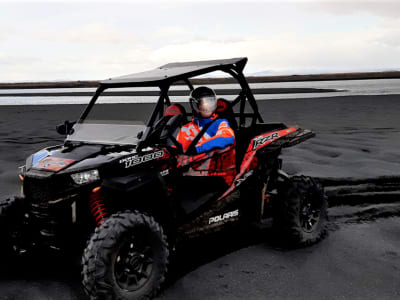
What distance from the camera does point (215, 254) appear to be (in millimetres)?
4094

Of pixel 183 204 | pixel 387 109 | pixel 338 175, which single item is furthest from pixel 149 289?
pixel 387 109

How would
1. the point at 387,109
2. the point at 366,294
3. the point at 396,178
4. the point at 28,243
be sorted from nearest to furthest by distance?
the point at 366,294 < the point at 28,243 < the point at 396,178 < the point at 387,109

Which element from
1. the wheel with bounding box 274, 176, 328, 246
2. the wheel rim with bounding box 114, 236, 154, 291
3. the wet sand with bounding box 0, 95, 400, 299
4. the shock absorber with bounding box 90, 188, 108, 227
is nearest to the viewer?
the wheel rim with bounding box 114, 236, 154, 291

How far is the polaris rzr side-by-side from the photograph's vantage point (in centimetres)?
308

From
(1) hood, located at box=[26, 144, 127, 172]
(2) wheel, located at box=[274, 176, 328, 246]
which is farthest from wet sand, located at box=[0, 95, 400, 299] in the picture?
(1) hood, located at box=[26, 144, 127, 172]

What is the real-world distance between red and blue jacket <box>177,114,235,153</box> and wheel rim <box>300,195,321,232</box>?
1050 mm

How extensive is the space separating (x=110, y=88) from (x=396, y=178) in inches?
188

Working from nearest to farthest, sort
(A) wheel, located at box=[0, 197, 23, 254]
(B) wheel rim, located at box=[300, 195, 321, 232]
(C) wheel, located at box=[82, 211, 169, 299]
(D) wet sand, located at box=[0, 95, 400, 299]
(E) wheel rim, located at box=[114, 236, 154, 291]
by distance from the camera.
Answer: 1. (C) wheel, located at box=[82, 211, 169, 299]
2. (E) wheel rim, located at box=[114, 236, 154, 291]
3. (D) wet sand, located at box=[0, 95, 400, 299]
4. (A) wheel, located at box=[0, 197, 23, 254]
5. (B) wheel rim, located at box=[300, 195, 321, 232]

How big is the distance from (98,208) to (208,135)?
122cm

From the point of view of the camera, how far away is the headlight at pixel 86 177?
10.1ft

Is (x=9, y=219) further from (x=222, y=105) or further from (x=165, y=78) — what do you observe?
(x=222, y=105)

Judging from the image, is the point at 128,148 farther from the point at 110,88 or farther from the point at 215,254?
the point at 215,254

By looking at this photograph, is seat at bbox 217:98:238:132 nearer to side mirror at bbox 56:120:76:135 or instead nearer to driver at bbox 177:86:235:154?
driver at bbox 177:86:235:154

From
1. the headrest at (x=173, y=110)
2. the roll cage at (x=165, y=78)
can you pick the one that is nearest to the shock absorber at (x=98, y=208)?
the roll cage at (x=165, y=78)
